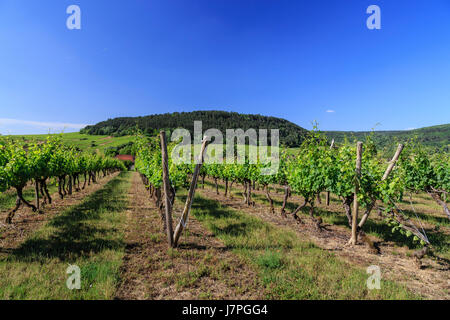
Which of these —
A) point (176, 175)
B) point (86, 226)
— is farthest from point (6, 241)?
point (176, 175)

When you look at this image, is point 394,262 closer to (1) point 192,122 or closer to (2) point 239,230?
(2) point 239,230

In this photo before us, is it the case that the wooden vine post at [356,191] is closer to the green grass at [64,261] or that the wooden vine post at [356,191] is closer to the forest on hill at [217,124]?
the green grass at [64,261]

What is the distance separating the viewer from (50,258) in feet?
15.5

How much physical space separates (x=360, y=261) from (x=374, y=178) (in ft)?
8.29

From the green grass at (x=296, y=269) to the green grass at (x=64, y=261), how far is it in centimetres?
308

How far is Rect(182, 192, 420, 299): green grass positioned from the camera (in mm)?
3820

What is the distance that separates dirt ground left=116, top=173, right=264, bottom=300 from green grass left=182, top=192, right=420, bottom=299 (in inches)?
13.5

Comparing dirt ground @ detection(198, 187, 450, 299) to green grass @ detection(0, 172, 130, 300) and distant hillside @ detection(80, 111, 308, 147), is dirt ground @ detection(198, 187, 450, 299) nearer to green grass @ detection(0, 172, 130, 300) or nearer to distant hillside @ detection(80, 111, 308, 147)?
green grass @ detection(0, 172, 130, 300)

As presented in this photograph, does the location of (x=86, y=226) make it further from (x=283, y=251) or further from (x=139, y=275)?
(x=283, y=251)

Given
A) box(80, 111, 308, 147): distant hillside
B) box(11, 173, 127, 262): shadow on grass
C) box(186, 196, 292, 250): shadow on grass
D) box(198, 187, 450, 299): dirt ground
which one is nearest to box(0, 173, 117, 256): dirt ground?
box(11, 173, 127, 262): shadow on grass

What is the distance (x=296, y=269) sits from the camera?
183 inches

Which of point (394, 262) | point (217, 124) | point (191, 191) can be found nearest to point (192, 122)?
point (217, 124)

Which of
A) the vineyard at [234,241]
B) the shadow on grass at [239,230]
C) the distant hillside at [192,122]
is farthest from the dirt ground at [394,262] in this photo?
the distant hillside at [192,122]

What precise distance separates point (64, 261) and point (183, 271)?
2778mm
